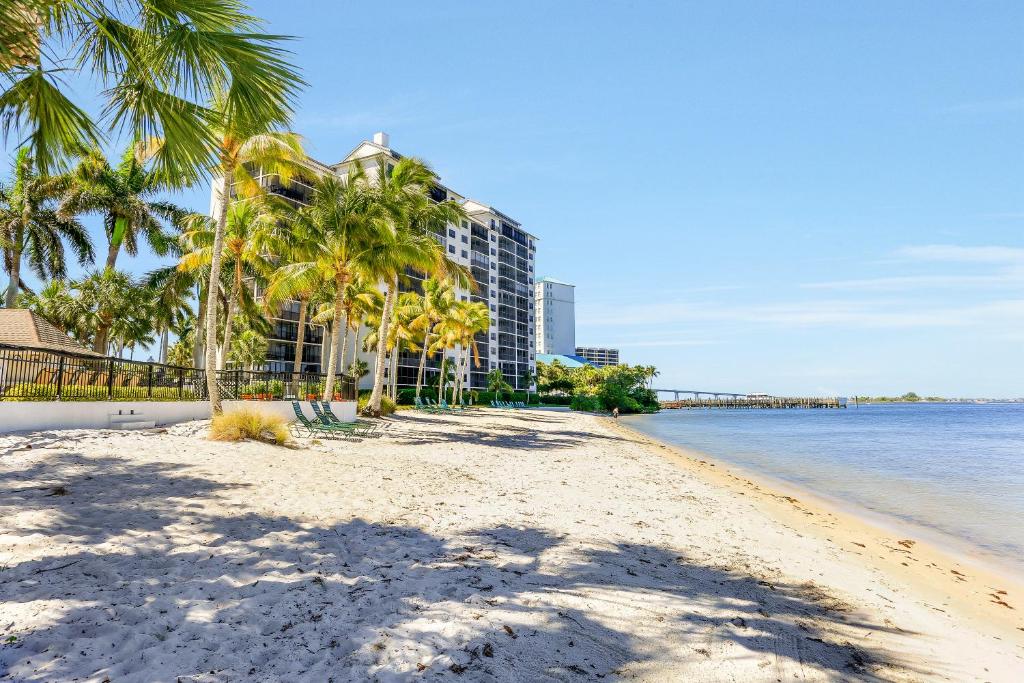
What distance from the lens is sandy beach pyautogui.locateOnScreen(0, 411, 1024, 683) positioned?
12.5 ft

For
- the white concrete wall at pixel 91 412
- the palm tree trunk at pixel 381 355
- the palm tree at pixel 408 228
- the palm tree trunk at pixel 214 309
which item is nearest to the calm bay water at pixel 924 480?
the palm tree at pixel 408 228

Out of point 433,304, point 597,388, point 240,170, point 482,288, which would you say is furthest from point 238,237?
point 597,388

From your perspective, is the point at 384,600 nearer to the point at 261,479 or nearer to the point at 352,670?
the point at 352,670

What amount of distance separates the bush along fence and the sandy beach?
3.85m

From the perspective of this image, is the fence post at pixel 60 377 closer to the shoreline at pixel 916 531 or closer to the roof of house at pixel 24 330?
the roof of house at pixel 24 330

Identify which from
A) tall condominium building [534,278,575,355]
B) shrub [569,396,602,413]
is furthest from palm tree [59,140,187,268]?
tall condominium building [534,278,575,355]

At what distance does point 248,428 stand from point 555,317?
155 m

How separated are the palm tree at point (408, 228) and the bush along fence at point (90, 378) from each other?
6.52m

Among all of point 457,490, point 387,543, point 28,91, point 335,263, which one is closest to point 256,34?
point 28,91

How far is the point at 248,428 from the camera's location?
1255 cm

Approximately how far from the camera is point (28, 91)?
→ 515 centimetres

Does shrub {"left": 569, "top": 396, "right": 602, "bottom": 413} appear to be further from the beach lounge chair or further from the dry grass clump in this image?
the dry grass clump

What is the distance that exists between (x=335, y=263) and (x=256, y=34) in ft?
59.1

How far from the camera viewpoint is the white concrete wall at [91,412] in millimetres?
11719
